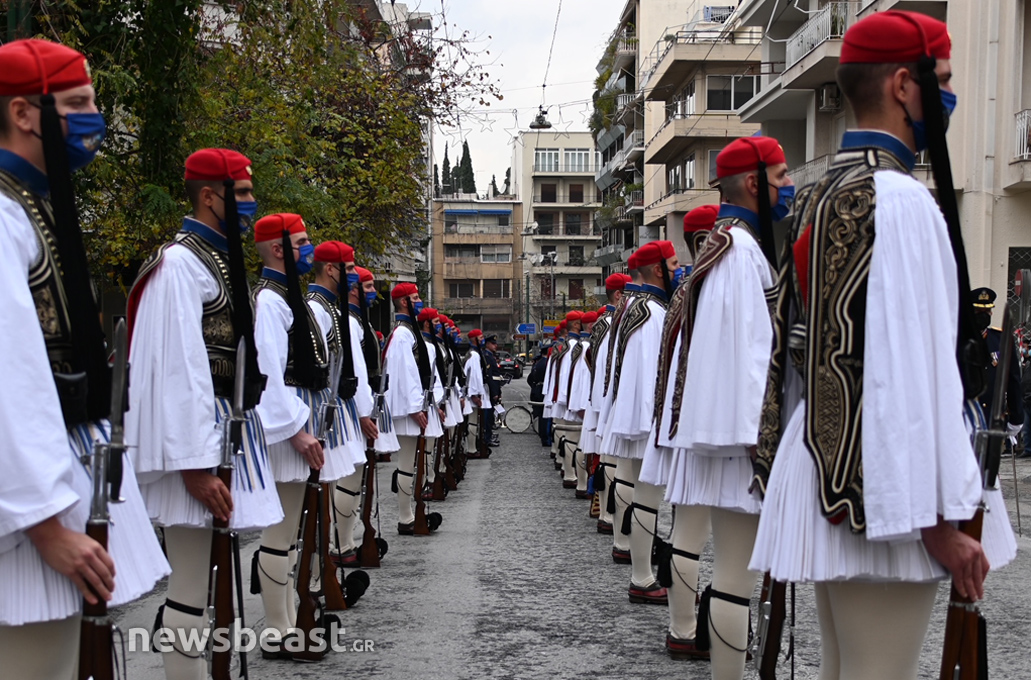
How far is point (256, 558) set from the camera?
6.34 m

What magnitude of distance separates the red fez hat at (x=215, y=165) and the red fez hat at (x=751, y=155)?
2.08 meters

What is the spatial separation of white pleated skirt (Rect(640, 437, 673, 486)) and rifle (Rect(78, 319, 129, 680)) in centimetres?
336

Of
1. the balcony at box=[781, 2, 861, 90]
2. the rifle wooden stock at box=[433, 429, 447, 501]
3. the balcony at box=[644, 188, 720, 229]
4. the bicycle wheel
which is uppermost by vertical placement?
the balcony at box=[781, 2, 861, 90]

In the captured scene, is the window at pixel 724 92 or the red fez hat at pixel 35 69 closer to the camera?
the red fez hat at pixel 35 69

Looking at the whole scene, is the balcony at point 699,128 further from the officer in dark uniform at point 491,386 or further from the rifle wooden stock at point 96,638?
the rifle wooden stock at point 96,638

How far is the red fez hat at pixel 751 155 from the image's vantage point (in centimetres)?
477

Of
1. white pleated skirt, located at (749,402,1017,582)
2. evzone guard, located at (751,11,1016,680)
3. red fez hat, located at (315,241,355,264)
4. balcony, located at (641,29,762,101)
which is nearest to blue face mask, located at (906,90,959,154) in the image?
evzone guard, located at (751,11,1016,680)

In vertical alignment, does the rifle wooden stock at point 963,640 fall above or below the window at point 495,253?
below

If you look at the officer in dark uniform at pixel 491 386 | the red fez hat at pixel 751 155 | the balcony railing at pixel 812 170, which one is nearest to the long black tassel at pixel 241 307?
the red fez hat at pixel 751 155

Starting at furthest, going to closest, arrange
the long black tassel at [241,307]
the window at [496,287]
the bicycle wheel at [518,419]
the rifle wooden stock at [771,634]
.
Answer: the window at [496,287]
the bicycle wheel at [518,419]
the long black tassel at [241,307]
the rifle wooden stock at [771,634]

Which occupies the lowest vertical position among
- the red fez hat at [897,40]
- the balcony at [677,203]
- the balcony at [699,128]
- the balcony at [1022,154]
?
the red fez hat at [897,40]

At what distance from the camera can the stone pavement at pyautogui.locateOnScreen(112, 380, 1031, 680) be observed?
19.8ft

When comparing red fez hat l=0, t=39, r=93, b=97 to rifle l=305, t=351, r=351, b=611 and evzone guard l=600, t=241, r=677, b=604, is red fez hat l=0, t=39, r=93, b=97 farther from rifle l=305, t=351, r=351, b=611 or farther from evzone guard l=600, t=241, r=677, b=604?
evzone guard l=600, t=241, r=677, b=604

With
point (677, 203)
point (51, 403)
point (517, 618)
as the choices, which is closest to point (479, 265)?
point (677, 203)
